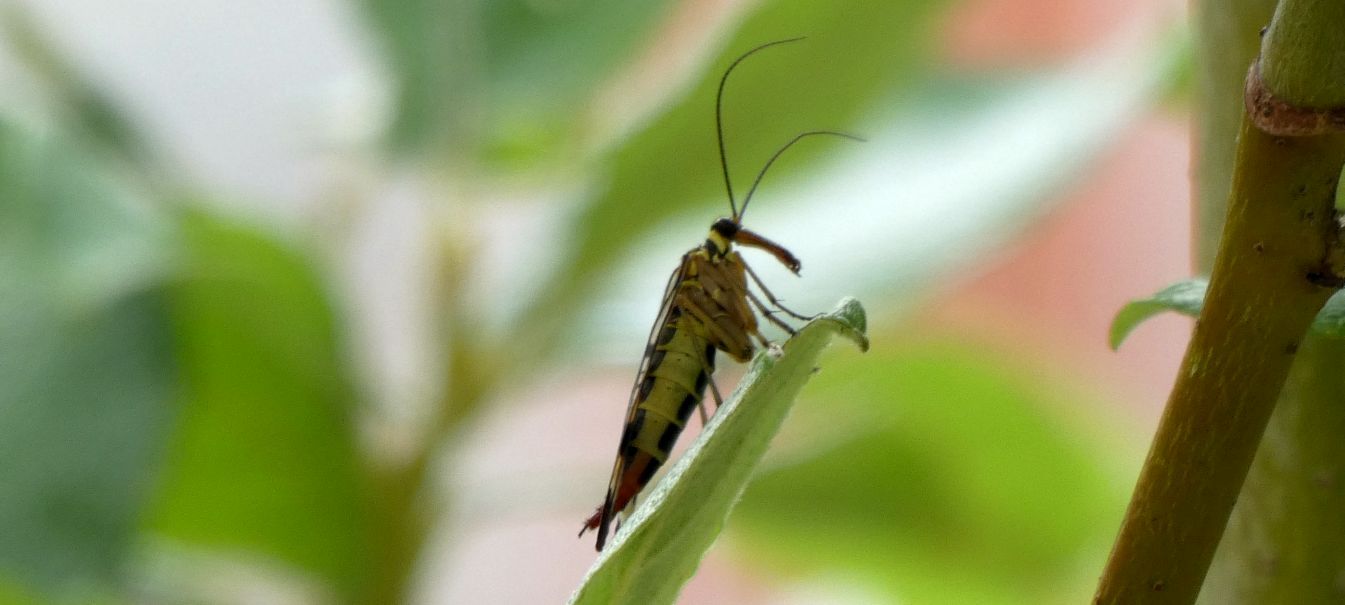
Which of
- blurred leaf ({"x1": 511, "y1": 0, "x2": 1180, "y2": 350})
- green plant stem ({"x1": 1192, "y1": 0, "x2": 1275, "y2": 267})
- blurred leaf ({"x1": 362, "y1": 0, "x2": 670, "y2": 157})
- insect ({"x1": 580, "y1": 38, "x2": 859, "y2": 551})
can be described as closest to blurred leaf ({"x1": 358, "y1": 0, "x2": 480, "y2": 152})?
blurred leaf ({"x1": 362, "y1": 0, "x2": 670, "y2": 157})

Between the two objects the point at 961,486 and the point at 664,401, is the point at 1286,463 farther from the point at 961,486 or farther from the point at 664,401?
the point at 961,486

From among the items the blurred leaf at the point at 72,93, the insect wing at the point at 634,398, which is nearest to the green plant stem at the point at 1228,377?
the insect wing at the point at 634,398

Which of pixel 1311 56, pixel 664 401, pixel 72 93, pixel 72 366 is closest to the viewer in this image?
pixel 1311 56

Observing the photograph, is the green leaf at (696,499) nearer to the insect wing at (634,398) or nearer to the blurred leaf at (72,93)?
the insect wing at (634,398)

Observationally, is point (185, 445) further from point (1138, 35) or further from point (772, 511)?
point (1138, 35)

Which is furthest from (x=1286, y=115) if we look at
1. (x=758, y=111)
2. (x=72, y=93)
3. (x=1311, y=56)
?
(x=72, y=93)
